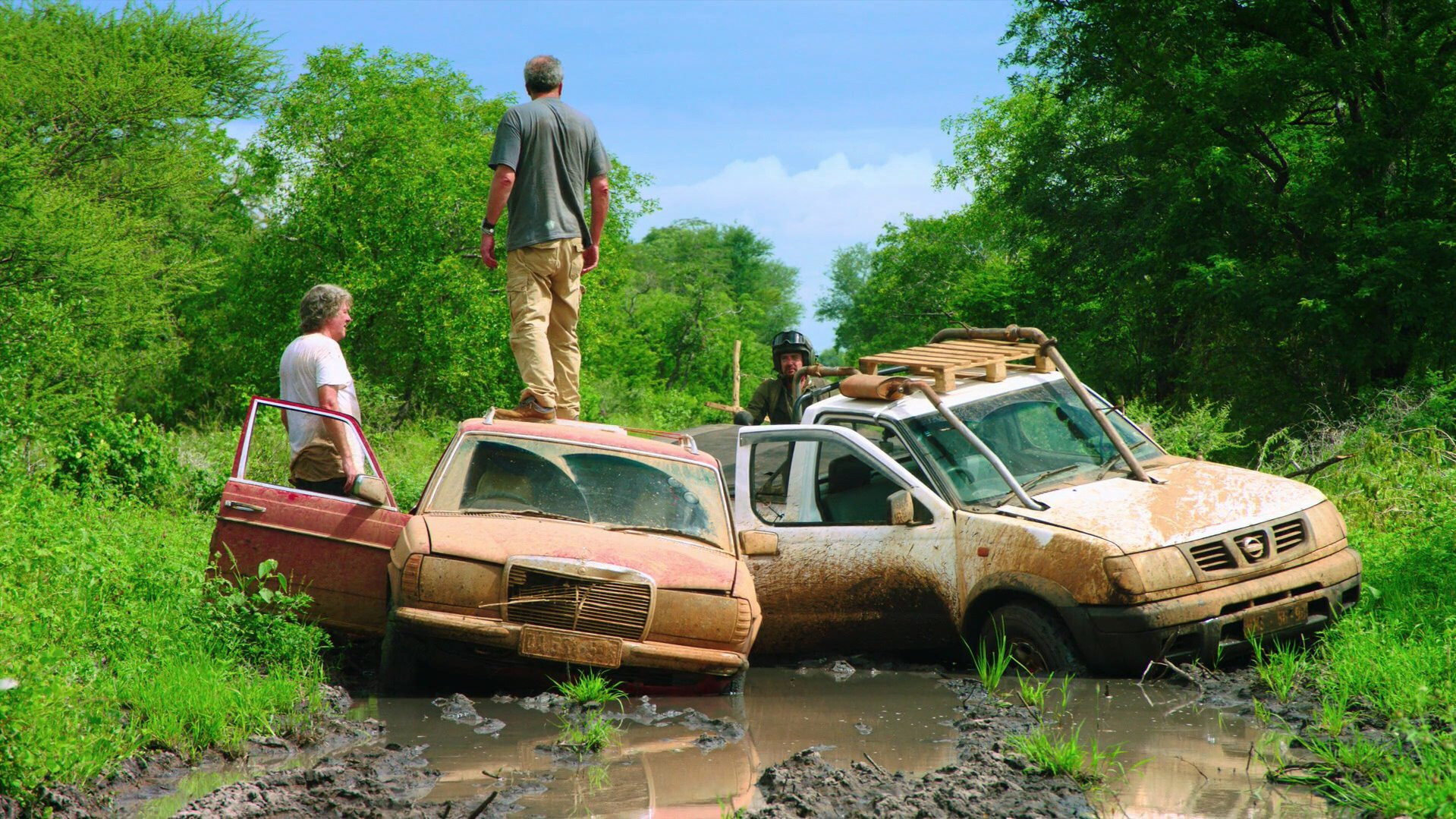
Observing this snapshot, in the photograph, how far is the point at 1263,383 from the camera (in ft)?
67.5

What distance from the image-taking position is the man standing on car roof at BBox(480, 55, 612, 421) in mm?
8891

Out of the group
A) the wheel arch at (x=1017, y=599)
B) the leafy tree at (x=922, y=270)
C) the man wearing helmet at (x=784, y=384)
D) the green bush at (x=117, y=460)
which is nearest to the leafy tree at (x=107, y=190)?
the green bush at (x=117, y=460)

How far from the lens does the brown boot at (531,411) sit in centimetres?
846

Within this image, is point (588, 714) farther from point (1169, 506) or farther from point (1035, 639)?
point (1169, 506)

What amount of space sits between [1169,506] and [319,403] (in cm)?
496

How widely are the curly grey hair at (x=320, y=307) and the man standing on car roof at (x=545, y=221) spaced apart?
49.2 inches

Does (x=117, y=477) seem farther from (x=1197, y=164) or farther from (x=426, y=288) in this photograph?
(x=426, y=288)

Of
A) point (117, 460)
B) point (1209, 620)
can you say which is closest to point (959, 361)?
point (1209, 620)

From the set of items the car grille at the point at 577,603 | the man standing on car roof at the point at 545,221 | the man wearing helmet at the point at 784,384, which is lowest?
the car grille at the point at 577,603

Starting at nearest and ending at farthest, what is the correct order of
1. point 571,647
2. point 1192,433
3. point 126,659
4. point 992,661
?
point 571,647, point 126,659, point 992,661, point 1192,433

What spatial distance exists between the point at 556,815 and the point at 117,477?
12.0 m

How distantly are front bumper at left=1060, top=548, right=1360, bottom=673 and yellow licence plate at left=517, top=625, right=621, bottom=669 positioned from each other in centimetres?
248

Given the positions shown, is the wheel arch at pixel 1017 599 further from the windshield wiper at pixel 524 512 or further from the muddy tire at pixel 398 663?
the muddy tire at pixel 398 663

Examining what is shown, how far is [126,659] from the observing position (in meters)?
6.82
